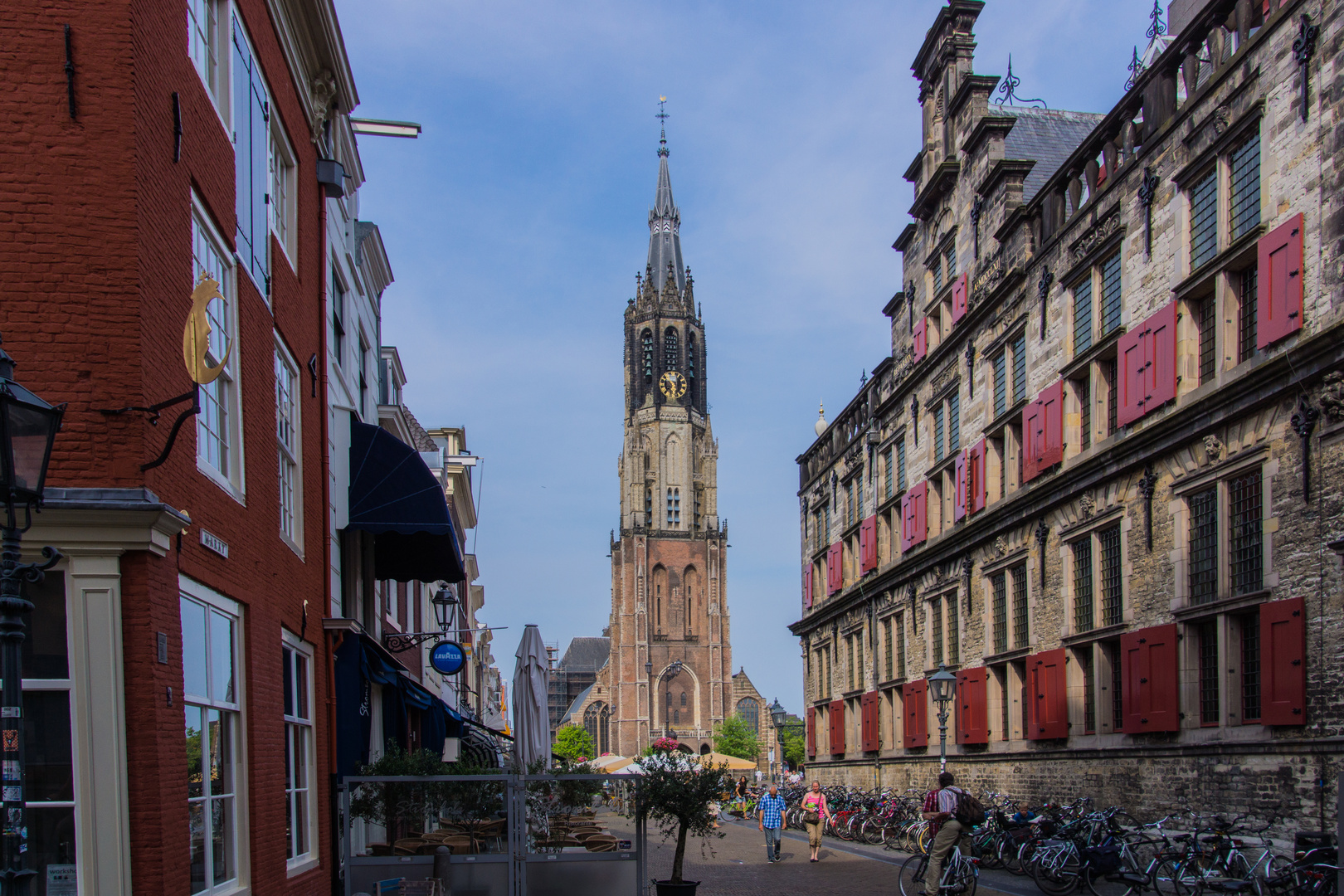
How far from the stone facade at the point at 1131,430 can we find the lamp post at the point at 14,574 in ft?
40.9

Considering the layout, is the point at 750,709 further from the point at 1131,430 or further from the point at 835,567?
the point at 1131,430

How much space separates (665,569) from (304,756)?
105 metres

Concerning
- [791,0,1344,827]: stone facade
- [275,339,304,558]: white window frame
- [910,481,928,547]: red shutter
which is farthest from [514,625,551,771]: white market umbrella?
[910,481,928,547]: red shutter

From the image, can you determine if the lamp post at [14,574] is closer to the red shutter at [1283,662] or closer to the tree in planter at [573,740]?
the red shutter at [1283,662]

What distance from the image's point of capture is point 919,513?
1182 inches

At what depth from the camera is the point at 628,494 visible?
4601 inches

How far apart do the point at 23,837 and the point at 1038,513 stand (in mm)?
19487

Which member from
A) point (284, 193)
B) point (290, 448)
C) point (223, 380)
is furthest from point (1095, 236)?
point (223, 380)

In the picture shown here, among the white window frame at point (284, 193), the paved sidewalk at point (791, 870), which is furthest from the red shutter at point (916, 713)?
the white window frame at point (284, 193)

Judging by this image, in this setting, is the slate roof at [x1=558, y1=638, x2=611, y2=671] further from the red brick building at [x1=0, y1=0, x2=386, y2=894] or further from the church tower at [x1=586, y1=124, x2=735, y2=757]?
the red brick building at [x1=0, y1=0, x2=386, y2=894]

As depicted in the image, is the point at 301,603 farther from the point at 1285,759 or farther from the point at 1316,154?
the point at 1316,154

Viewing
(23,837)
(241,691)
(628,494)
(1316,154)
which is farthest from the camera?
(628,494)

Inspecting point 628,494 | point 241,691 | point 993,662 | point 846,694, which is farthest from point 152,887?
point 628,494

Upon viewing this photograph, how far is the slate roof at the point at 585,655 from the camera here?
532 ft
